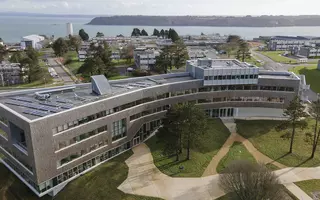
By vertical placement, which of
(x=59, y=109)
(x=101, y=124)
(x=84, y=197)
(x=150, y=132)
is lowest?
(x=84, y=197)

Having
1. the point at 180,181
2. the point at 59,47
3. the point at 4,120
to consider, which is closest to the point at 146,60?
the point at 59,47

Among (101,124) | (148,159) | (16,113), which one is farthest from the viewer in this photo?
(148,159)

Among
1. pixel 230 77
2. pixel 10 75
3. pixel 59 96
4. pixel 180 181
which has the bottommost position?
pixel 180 181

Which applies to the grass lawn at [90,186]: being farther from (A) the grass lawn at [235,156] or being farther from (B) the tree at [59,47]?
(B) the tree at [59,47]

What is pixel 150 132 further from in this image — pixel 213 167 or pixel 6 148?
pixel 6 148

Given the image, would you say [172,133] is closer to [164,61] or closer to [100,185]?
[100,185]

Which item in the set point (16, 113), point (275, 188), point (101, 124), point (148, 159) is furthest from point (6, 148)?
point (275, 188)
